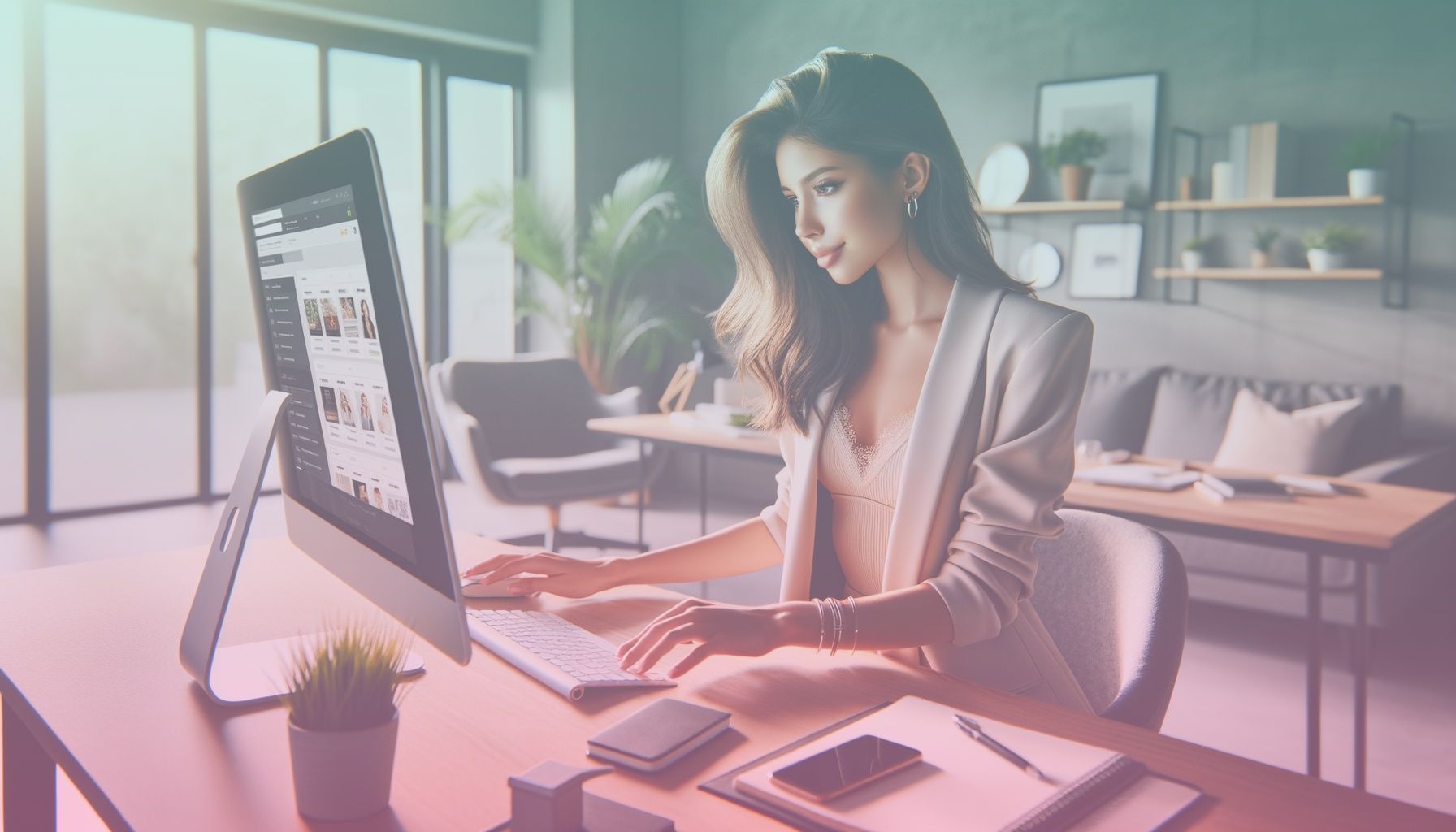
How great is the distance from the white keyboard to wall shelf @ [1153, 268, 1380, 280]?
13.6ft

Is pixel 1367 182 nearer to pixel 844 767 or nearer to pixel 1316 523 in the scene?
pixel 1316 523

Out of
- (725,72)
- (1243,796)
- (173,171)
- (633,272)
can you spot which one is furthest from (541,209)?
(1243,796)

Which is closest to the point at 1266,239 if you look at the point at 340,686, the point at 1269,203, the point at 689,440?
the point at 1269,203

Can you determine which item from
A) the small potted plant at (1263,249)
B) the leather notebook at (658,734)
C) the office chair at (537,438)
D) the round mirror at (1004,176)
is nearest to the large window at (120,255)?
the office chair at (537,438)

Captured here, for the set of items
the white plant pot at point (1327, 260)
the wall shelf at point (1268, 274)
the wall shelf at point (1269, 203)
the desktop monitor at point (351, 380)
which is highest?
the wall shelf at point (1269, 203)

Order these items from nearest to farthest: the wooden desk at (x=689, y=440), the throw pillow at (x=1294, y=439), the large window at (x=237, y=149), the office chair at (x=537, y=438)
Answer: the wooden desk at (x=689, y=440) < the throw pillow at (x=1294, y=439) < the office chair at (x=537, y=438) < the large window at (x=237, y=149)

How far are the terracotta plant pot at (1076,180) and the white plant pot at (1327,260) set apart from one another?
104 centimetres

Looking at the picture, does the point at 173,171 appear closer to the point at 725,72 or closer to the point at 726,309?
the point at 725,72

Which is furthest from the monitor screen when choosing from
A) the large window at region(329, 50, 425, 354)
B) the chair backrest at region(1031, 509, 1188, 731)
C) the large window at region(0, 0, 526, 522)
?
the large window at region(329, 50, 425, 354)

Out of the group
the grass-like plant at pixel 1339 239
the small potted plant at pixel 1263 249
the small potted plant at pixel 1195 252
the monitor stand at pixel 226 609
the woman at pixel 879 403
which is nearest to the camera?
the monitor stand at pixel 226 609

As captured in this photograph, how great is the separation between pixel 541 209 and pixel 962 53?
2.42m

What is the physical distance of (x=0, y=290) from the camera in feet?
16.5

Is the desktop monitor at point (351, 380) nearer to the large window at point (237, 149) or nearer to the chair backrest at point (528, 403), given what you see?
the chair backrest at point (528, 403)

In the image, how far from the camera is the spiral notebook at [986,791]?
2.49ft
